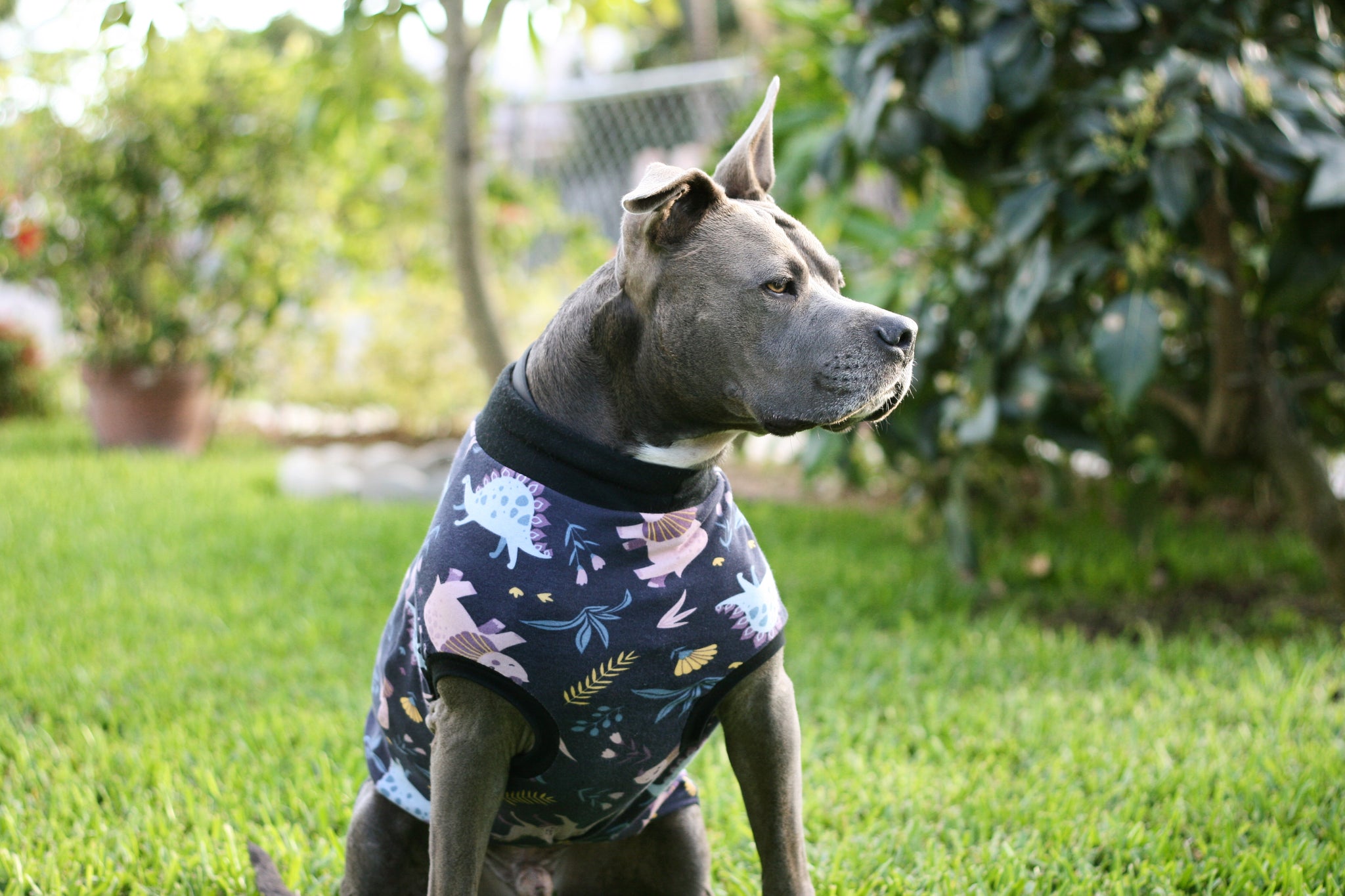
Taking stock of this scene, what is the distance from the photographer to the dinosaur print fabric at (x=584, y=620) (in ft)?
5.45

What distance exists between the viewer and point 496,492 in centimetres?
171

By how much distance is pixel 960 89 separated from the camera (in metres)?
3.32

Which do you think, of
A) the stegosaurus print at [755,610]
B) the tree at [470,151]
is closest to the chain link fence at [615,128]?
the tree at [470,151]

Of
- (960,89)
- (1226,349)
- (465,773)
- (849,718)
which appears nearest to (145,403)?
(849,718)

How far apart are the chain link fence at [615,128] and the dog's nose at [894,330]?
6.97 meters

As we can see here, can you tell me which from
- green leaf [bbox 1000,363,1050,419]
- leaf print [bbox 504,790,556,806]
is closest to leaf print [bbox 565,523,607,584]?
leaf print [bbox 504,790,556,806]

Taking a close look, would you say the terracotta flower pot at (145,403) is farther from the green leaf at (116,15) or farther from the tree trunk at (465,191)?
the green leaf at (116,15)

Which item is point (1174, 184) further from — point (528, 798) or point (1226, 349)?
point (528, 798)

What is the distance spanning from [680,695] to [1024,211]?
2.18 metres

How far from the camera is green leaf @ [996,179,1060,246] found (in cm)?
329

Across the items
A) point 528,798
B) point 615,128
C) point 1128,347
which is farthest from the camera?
point 615,128

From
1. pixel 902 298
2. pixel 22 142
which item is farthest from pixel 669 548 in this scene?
pixel 22 142

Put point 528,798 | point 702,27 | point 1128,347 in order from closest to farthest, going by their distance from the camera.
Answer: point 528,798
point 1128,347
point 702,27

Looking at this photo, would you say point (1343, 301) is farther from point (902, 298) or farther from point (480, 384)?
point (480, 384)
